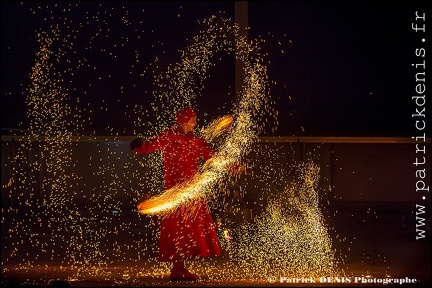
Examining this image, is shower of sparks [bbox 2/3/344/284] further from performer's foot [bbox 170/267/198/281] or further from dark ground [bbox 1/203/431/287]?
performer's foot [bbox 170/267/198/281]

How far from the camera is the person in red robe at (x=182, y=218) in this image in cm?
715

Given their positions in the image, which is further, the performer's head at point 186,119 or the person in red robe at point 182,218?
the performer's head at point 186,119

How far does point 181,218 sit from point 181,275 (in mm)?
527

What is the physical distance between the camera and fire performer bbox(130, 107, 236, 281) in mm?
7148

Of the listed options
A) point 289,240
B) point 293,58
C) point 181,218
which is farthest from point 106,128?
point 181,218
